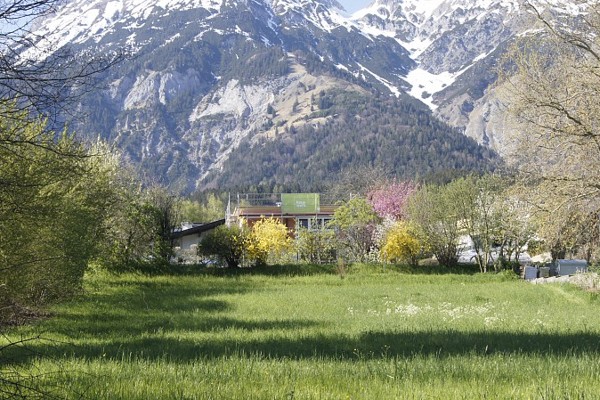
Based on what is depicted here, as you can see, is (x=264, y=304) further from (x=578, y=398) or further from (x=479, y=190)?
(x=479, y=190)

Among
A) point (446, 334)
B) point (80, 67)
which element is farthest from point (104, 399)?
point (446, 334)

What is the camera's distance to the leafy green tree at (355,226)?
160 ft

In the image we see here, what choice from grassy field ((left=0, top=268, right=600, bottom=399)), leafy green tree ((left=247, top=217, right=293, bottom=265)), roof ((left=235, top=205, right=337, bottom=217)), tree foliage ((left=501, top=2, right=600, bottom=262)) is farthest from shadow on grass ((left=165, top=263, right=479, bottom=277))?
roof ((left=235, top=205, right=337, bottom=217))

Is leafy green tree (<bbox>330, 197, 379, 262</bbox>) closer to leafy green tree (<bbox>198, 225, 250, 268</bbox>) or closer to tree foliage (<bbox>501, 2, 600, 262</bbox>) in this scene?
leafy green tree (<bbox>198, 225, 250, 268</bbox>)

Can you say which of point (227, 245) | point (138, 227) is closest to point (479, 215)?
point (227, 245)

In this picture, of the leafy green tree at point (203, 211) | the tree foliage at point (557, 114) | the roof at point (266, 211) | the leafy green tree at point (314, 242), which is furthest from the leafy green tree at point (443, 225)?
the leafy green tree at point (203, 211)

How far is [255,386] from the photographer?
6.50 meters

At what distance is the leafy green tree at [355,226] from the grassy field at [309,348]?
23.7 meters

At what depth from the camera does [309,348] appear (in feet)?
35.6

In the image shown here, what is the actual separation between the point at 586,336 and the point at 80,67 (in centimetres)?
1024

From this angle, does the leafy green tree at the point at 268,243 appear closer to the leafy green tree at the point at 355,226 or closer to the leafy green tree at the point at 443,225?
the leafy green tree at the point at 355,226

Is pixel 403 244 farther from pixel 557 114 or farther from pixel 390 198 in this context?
pixel 557 114

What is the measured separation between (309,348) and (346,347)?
2.25ft

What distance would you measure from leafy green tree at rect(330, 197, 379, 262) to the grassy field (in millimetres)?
23737
